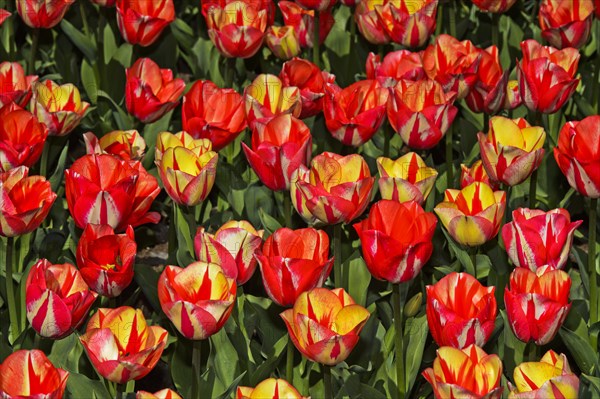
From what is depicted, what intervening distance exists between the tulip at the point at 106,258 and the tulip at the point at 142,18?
3.36ft

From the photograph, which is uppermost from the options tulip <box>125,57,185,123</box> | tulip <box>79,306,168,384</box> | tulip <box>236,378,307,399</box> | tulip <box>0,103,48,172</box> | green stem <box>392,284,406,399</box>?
tulip <box>236,378,307,399</box>

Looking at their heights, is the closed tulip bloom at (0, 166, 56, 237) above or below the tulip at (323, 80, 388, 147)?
above

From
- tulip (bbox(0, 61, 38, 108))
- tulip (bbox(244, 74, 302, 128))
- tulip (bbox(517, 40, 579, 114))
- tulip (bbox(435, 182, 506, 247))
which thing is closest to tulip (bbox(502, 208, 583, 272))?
tulip (bbox(435, 182, 506, 247))

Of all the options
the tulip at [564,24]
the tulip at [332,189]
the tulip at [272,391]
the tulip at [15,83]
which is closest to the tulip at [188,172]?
the tulip at [332,189]

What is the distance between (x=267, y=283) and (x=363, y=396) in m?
0.29

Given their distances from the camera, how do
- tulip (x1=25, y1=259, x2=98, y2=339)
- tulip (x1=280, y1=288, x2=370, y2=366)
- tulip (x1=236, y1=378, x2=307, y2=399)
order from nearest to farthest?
tulip (x1=236, y1=378, x2=307, y2=399), tulip (x1=280, y1=288, x2=370, y2=366), tulip (x1=25, y1=259, x2=98, y2=339)

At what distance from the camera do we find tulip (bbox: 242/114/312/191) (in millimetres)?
2365

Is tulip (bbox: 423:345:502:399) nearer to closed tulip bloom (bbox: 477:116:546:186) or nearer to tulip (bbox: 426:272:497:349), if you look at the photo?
tulip (bbox: 426:272:497:349)

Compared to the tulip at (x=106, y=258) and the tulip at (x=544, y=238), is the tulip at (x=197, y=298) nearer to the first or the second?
the tulip at (x=106, y=258)

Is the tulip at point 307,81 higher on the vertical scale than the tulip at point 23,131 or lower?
lower

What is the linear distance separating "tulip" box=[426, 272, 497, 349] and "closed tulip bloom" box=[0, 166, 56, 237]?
2.38ft

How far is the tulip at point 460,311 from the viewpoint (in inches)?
77.1

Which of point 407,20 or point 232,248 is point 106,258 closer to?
point 232,248

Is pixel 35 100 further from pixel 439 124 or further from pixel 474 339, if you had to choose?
pixel 474 339
